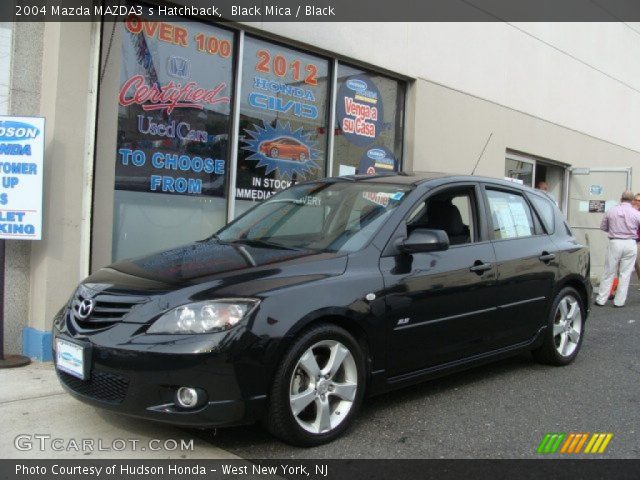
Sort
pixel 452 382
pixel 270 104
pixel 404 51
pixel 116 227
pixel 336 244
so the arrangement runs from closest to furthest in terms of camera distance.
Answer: pixel 336 244 → pixel 452 382 → pixel 116 227 → pixel 270 104 → pixel 404 51

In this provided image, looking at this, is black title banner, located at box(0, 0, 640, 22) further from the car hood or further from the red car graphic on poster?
the car hood

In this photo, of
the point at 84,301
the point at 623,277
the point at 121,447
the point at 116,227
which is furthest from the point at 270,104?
the point at 623,277

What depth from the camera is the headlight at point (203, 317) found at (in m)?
3.33

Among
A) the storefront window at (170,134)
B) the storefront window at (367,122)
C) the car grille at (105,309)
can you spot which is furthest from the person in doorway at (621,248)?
the car grille at (105,309)

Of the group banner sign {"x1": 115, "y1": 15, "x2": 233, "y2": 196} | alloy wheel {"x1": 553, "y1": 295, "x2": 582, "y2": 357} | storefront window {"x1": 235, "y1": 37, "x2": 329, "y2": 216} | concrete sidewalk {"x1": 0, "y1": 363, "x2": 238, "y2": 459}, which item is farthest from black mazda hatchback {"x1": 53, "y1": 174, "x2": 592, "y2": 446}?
storefront window {"x1": 235, "y1": 37, "x2": 329, "y2": 216}

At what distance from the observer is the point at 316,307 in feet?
11.7

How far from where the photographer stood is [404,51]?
916 centimetres

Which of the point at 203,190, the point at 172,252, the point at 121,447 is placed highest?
the point at 203,190

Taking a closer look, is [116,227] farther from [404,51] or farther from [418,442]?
[404,51]

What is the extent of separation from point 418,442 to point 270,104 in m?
4.87

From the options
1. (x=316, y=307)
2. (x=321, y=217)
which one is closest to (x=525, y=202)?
(x=321, y=217)

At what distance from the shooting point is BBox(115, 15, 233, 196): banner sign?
626 centimetres

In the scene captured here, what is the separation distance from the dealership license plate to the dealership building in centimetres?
182

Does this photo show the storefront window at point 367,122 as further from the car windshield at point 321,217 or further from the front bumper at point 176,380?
the front bumper at point 176,380
